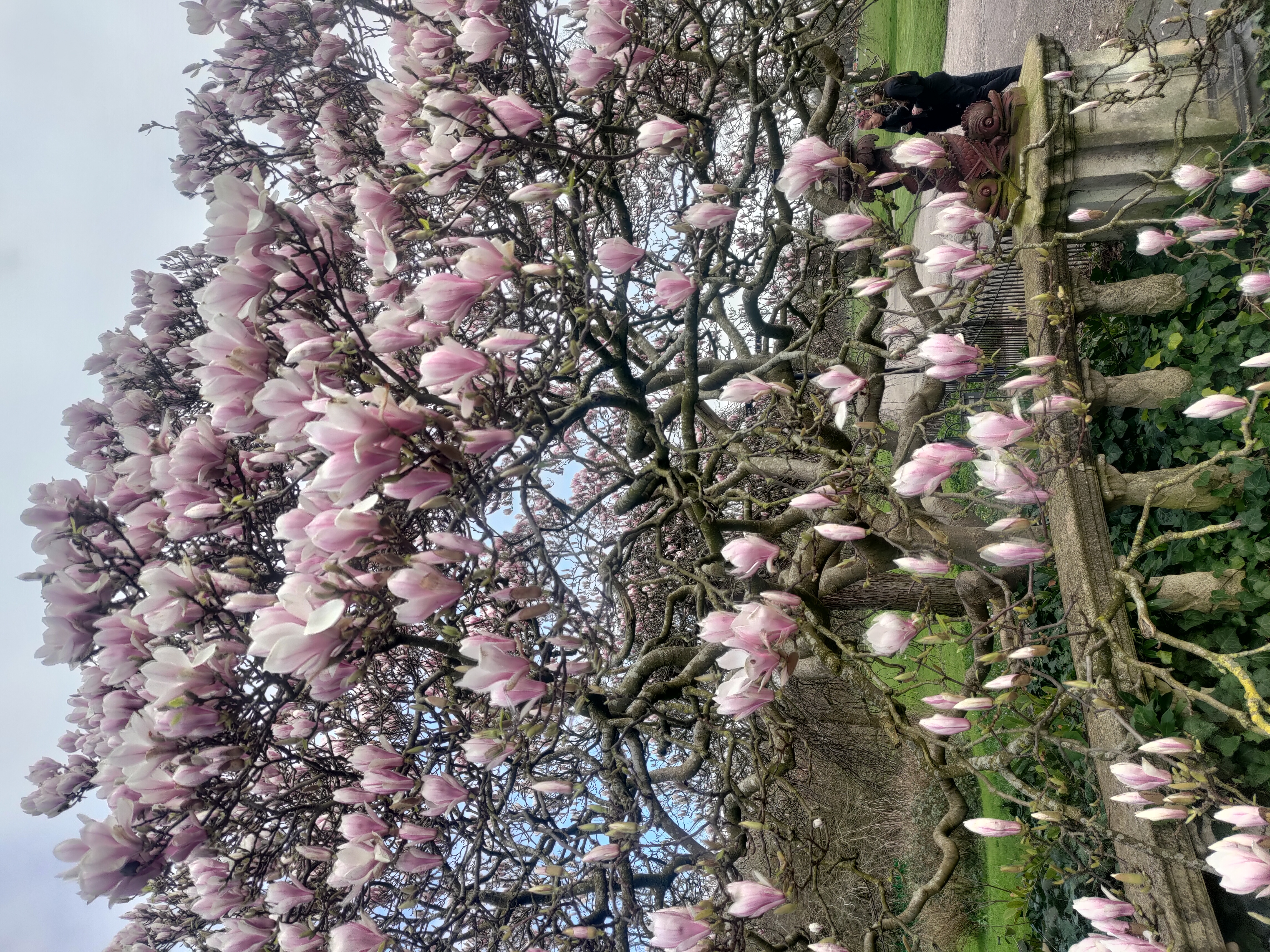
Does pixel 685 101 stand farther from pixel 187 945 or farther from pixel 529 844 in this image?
pixel 187 945

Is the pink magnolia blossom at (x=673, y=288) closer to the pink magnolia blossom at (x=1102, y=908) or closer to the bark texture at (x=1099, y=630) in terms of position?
the bark texture at (x=1099, y=630)

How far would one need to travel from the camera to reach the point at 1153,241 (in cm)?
259

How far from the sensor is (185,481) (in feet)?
6.65

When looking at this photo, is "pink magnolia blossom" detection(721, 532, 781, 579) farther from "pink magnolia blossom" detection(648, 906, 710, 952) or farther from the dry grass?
the dry grass

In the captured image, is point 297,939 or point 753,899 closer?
point 753,899

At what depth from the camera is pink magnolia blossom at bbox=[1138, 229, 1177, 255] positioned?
2.54 meters

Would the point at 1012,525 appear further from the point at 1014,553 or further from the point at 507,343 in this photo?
the point at 507,343

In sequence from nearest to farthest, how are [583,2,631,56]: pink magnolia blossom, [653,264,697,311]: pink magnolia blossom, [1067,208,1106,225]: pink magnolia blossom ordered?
[583,2,631,56]: pink magnolia blossom < [653,264,697,311]: pink magnolia blossom < [1067,208,1106,225]: pink magnolia blossom

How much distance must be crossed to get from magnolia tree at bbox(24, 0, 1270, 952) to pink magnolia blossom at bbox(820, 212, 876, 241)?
23mm

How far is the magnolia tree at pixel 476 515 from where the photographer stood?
68.2 inches

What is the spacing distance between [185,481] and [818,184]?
3136mm

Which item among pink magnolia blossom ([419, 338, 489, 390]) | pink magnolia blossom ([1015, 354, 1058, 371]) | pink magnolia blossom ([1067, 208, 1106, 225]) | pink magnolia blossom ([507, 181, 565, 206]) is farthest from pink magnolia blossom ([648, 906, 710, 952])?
pink magnolia blossom ([1067, 208, 1106, 225])

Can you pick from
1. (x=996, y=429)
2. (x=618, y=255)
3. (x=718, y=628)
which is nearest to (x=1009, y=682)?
(x=996, y=429)

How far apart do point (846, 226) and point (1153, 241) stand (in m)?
1.15
